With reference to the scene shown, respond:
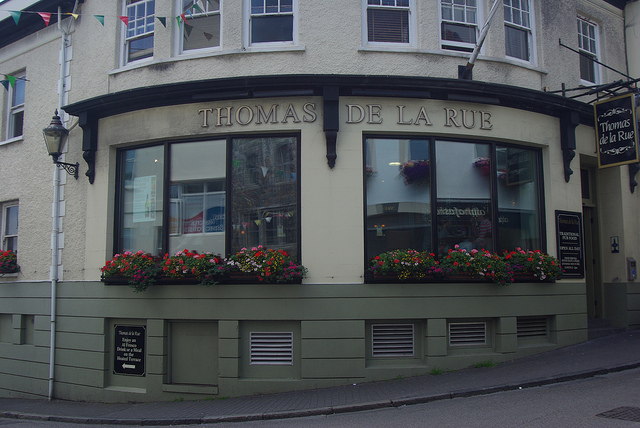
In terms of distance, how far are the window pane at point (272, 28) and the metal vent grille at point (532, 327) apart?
6995mm

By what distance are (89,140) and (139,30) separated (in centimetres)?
251

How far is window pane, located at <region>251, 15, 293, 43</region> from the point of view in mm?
10594

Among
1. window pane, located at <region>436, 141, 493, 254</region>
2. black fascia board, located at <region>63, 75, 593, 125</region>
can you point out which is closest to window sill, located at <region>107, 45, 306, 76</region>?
black fascia board, located at <region>63, 75, 593, 125</region>

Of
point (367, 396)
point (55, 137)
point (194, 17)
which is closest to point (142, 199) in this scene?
point (55, 137)

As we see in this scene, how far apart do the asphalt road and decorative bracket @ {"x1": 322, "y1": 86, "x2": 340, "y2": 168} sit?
14.3 ft

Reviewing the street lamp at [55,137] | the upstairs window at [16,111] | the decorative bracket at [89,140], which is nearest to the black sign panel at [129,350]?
the decorative bracket at [89,140]

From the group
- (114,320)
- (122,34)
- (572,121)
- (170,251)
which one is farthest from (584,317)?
(122,34)

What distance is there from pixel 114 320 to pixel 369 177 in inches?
226

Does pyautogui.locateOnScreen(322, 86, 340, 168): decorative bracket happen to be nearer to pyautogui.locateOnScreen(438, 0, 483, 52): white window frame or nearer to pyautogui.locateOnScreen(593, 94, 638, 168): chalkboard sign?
pyautogui.locateOnScreen(438, 0, 483, 52): white window frame

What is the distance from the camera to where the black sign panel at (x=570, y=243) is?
1118 centimetres

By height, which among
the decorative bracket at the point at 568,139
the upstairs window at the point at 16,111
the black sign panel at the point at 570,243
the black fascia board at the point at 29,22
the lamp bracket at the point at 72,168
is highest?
the black fascia board at the point at 29,22

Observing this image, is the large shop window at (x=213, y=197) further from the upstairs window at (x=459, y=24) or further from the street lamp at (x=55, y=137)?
the upstairs window at (x=459, y=24)

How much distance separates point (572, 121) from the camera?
1132 cm

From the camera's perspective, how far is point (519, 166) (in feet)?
36.6
